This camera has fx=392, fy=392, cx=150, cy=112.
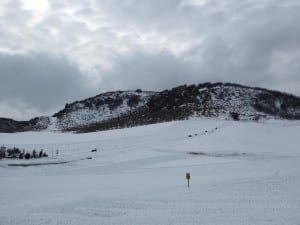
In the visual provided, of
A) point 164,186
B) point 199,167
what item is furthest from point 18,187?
point 199,167

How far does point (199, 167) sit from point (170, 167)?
1.73 meters

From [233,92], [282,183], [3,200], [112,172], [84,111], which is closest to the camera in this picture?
[3,200]

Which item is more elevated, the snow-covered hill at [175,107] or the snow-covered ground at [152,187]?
the snow-covered hill at [175,107]

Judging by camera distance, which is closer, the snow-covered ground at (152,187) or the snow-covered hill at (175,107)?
the snow-covered ground at (152,187)

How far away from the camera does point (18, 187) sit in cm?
1560

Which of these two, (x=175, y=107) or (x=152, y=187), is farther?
(x=175, y=107)

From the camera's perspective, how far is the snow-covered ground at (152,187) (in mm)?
10164

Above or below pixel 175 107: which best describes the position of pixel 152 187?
below

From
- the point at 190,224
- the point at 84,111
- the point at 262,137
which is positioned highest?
the point at 84,111

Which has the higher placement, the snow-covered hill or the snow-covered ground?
the snow-covered hill

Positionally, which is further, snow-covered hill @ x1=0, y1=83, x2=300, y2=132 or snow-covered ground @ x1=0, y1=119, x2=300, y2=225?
snow-covered hill @ x1=0, y1=83, x2=300, y2=132

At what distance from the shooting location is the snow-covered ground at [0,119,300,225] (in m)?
10.2

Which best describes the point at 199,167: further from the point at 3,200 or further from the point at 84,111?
the point at 84,111

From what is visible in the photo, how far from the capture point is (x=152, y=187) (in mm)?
15578
